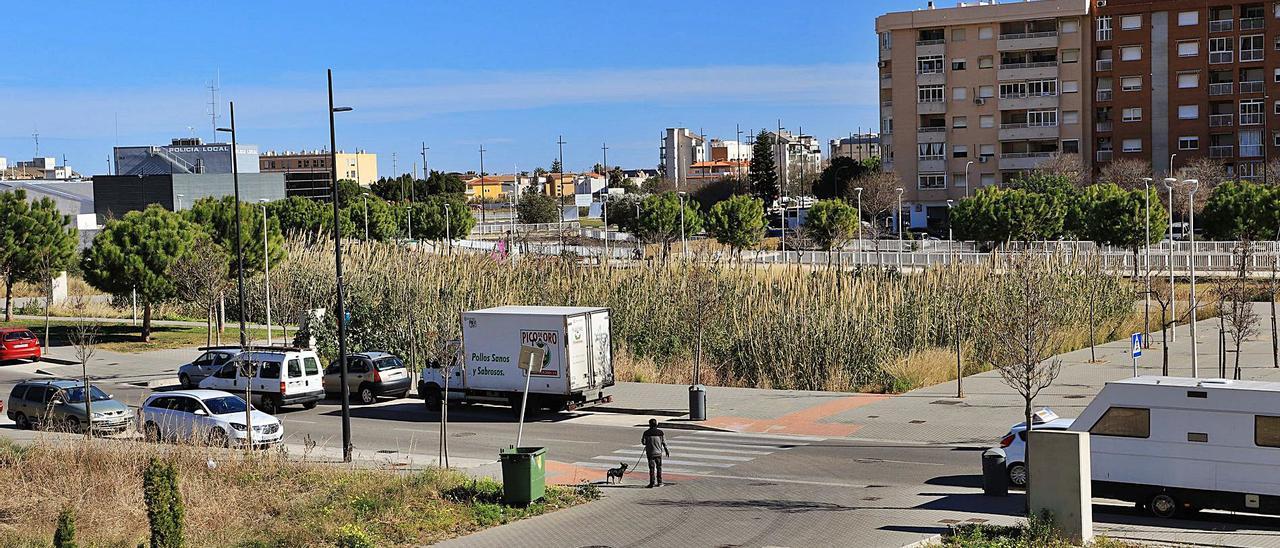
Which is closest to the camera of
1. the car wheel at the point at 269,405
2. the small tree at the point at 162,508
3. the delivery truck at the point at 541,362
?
the small tree at the point at 162,508

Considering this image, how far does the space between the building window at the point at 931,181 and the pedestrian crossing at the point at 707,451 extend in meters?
72.6

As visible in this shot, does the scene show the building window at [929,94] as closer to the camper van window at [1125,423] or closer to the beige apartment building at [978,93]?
the beige apartment building at [978,93]

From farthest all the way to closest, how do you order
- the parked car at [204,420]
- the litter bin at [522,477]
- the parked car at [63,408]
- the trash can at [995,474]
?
the parked car at [63,408] → the parked car at [204,420] → the trash can at [995,474] → the litter bin at [522,477]

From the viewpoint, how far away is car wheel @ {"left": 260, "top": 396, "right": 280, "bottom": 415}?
31.5m

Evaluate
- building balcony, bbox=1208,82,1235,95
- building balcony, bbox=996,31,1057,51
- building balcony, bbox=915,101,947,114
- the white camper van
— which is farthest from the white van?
building balcony, bbox=1208,82,1235,95

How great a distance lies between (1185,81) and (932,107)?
58.1 feet

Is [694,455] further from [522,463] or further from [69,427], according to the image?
[69,427]

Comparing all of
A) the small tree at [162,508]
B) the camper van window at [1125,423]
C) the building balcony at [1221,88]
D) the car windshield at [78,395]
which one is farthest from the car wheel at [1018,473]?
the building balcony at [1221,88]

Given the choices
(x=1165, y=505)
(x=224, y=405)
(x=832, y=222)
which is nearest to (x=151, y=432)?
(x=224, y=405)

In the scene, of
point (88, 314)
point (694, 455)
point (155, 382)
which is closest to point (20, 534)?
point (694, 455)

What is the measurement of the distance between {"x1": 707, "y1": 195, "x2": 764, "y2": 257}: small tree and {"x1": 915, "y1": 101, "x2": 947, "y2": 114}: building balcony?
2407cm

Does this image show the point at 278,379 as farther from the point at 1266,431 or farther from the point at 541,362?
the point at 1266,431

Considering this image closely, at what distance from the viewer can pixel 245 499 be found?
19.5m

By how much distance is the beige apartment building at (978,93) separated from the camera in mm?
92312
